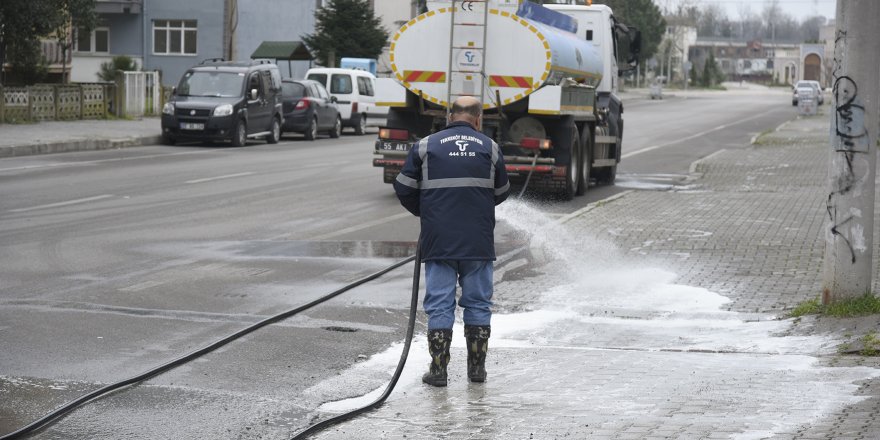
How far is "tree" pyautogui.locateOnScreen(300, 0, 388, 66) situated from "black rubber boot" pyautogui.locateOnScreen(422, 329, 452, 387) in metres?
47.9

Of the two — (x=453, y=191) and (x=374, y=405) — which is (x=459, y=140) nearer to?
(x=453, y=191)

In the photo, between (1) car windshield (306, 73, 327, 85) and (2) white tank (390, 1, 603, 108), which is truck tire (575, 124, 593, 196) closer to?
(2) white tank (390, 1, 603, 108)

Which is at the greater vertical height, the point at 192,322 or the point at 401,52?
the point at 401,52

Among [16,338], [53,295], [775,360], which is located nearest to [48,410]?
[16,338]

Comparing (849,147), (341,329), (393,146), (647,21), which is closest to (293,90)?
(393,146)

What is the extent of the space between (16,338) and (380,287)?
3.48 metres

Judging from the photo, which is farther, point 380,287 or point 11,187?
point 11,187

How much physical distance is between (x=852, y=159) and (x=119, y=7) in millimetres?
50424

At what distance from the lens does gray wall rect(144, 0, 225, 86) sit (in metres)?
57.1

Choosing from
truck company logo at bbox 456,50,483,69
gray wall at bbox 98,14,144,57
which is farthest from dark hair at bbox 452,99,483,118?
gray wall at bbox 98,14,144,57

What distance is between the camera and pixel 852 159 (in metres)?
9.02

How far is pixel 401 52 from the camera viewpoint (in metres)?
18.0

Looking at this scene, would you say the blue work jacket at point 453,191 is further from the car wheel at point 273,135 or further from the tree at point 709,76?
the tree at point 709,76

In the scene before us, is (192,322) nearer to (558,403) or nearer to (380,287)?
(380,287)
